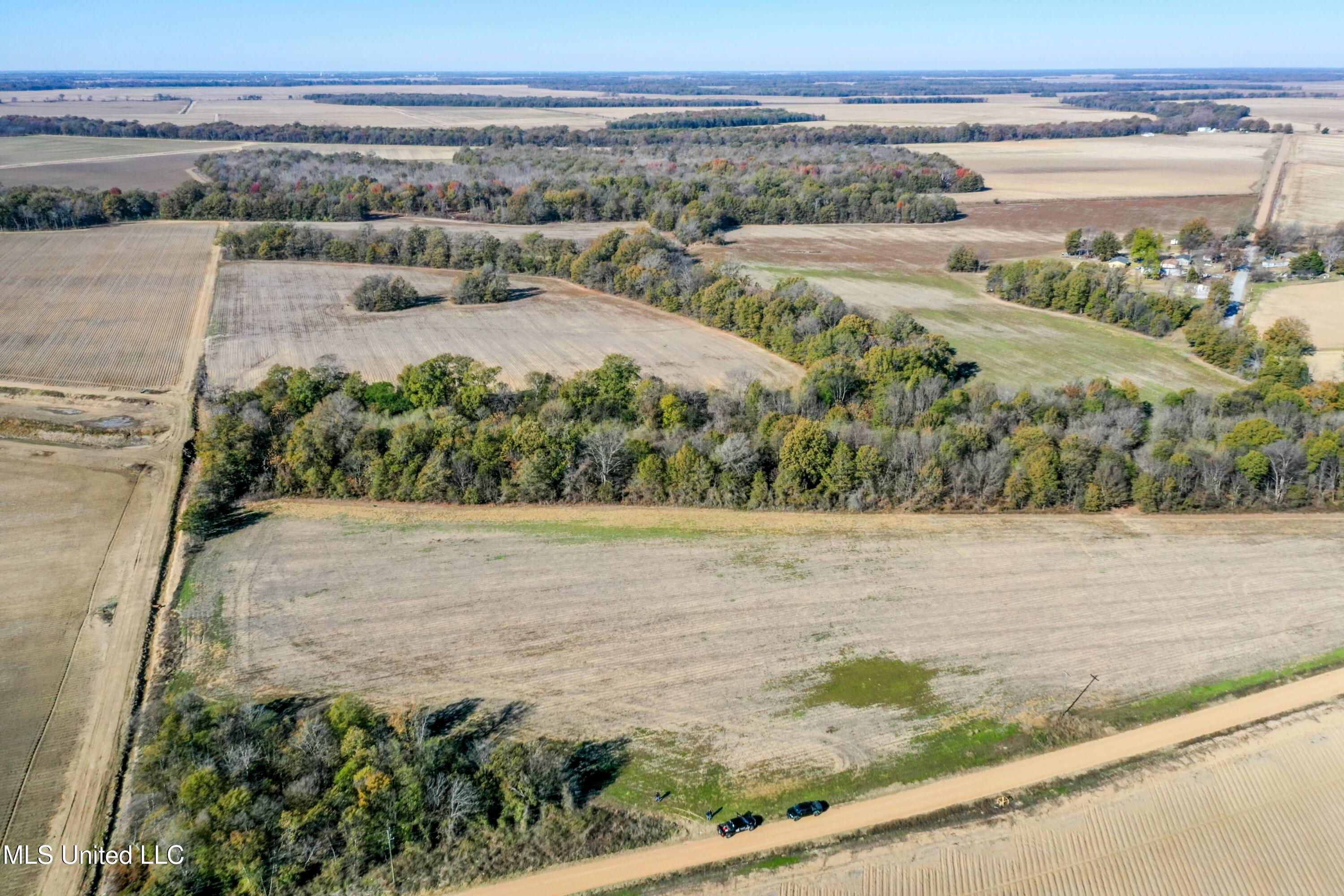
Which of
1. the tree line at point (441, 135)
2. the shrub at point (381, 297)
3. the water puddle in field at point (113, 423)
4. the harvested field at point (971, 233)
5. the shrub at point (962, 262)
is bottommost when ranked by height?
the water puddle in field at point (113, 423)

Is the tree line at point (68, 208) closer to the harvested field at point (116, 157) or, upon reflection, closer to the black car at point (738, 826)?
the harvested field at point (116, 157)

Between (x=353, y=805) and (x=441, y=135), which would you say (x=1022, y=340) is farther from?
(x=441, y=135)

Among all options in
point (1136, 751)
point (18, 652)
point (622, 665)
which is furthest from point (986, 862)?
point (18, 652)

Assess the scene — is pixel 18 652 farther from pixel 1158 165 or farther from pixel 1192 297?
pixel 1158 165

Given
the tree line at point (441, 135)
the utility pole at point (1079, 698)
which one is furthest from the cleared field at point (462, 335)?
the tree line at point (441, 135)

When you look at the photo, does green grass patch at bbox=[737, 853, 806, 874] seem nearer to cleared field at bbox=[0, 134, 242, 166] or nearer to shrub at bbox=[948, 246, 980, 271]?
shrub at bbox=[948, 246, 980, 271]

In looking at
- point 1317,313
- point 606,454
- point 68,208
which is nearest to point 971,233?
point 1317,313

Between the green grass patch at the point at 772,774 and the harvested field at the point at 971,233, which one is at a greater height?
the harvested field at the point at 971,233

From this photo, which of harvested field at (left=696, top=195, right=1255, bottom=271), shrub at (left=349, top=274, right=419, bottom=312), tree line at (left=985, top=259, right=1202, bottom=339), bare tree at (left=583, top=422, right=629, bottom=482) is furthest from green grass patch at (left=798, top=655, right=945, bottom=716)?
harvested field at (left=696, top=195, right=1255, bottom=271)
